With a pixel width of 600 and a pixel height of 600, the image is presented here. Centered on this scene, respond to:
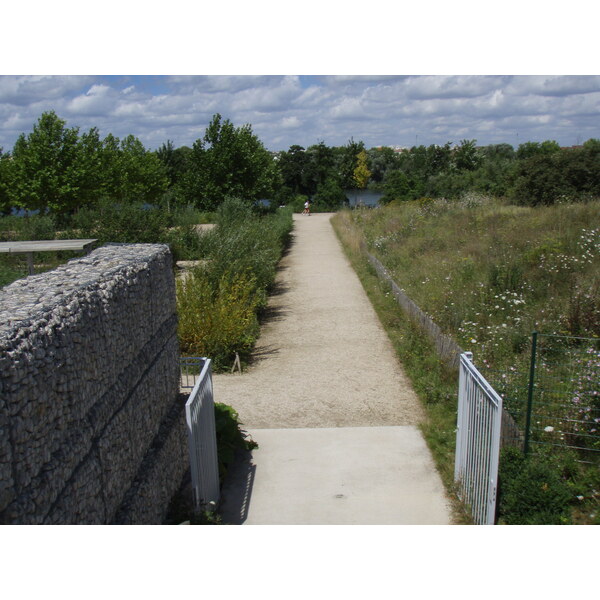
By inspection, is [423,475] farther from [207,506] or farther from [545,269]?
[545,269]

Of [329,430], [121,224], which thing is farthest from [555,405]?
[121,224]

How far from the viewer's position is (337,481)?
664cm

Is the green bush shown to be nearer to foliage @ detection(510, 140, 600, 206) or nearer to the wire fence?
the wire fence

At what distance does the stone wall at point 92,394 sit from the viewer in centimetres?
292

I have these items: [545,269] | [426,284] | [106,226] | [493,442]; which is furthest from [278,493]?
[106,226]

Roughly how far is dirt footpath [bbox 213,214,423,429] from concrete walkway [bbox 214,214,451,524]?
0.02 meters

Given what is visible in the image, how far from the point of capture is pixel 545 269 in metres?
10.8

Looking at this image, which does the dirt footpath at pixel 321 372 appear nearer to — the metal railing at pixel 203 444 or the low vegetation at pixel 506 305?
the low vegetation at pixel 506 305

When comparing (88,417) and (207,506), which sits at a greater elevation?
(88,417)

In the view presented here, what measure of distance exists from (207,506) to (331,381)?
476 centimetres

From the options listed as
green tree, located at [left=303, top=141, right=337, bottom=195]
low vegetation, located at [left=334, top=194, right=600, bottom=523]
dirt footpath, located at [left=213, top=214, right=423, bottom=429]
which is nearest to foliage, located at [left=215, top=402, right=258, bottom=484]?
dirt footpath, located at [left=213, top=214, right=423, bottom=429]

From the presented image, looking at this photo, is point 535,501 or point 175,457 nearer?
point 535,501

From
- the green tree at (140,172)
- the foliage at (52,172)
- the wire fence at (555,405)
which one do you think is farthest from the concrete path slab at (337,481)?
the green tree at (140,172)

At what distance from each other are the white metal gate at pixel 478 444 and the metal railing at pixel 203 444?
2464 millimetres
